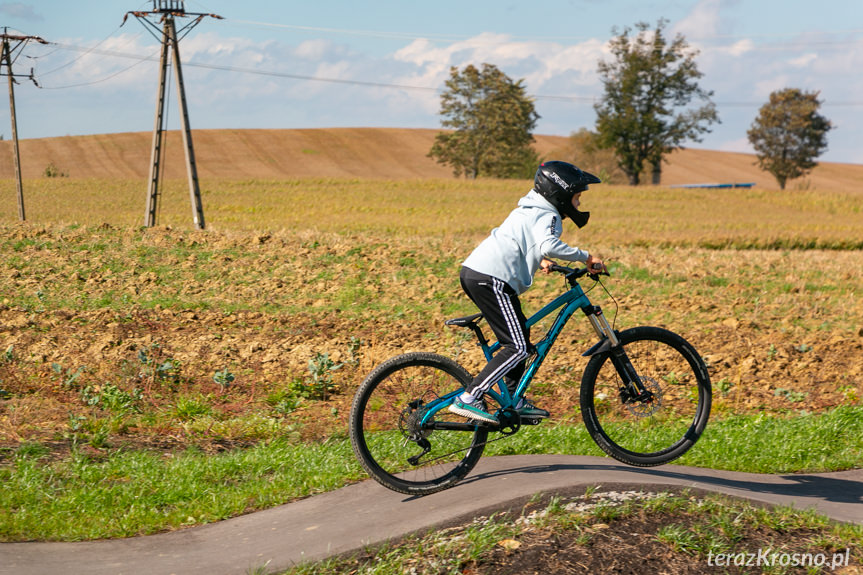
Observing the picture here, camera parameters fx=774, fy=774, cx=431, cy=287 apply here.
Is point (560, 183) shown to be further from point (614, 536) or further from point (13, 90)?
point (13, 90)

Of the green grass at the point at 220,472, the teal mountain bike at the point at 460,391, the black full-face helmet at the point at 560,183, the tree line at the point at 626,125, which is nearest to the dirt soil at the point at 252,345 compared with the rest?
the green grass at the point at 220,472

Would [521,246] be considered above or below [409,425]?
above

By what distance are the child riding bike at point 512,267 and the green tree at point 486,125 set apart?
66.0 m

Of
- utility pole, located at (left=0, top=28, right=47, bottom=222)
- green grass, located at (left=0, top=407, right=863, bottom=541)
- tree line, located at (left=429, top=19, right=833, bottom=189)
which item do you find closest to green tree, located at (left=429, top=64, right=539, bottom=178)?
tree line, located at (left=429, top=19, right=833, bottom=189)

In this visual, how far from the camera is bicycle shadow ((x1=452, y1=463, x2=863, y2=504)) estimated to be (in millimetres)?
5324

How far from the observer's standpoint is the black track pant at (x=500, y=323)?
16.7 feet

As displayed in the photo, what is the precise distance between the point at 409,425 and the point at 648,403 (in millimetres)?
1755

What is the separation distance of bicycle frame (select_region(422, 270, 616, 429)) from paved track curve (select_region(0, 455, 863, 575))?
56 centimetres

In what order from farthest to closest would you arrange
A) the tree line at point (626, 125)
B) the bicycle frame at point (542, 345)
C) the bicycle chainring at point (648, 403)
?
the tree line at point (626, 125), the bicycle chainring at point (648, 403), the bicycle frame at point (542, 345)

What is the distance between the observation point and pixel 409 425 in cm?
531

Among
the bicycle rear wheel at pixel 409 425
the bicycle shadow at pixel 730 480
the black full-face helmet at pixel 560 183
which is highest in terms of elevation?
the black full-face helmet at pixel 560 183

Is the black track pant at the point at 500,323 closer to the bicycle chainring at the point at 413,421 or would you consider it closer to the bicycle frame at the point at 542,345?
the bicycle frame at the point at 542,345

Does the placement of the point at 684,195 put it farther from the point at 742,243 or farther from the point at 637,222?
the point at 742,243

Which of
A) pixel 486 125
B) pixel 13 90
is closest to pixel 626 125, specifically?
pixel 486 125
